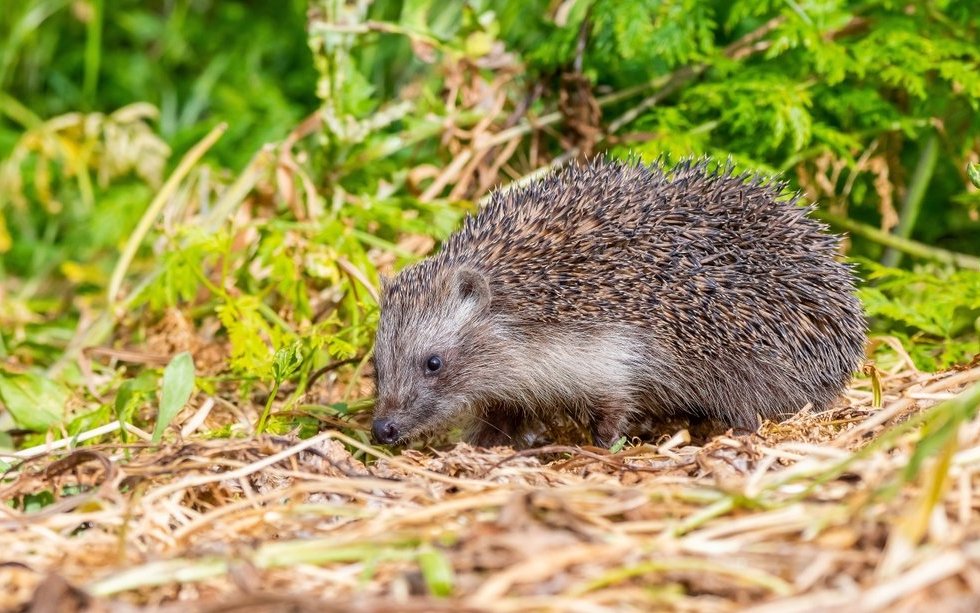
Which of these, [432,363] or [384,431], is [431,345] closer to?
[432,363]

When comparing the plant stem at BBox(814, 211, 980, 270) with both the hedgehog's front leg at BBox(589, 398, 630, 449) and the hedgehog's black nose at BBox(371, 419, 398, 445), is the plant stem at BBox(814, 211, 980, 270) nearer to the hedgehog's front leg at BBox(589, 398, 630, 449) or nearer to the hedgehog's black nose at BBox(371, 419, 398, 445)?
the hedgehog's front leg at BBox(589, 398, 630, 449)

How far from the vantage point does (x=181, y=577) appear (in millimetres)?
2816

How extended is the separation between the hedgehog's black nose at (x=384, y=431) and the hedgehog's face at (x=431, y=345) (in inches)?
3.4

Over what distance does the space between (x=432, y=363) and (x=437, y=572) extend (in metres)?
2.20

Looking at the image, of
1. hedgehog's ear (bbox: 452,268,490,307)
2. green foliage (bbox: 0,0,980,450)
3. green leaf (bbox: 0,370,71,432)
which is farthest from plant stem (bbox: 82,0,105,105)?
hedgehog's ear (bbox: 452,268,490,307)

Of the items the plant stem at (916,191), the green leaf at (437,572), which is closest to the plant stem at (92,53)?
the plant stem at (916,191)

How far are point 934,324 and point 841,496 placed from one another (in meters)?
2.78

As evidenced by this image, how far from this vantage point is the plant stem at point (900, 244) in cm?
636

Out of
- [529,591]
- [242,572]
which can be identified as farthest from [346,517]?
[529,591]

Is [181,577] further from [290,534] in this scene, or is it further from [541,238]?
[541,238]

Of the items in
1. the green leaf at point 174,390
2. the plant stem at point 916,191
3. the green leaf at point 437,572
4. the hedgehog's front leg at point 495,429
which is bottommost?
the hedgehog's front leg at point 495,429

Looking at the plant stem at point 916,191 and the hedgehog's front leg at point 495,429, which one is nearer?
the hedgehog's front leg at point 495,429

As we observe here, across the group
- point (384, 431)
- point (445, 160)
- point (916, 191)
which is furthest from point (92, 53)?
point (916, 191)

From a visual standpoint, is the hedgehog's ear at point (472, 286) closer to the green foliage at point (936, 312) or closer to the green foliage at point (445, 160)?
the green foliage at point (445, 160)
